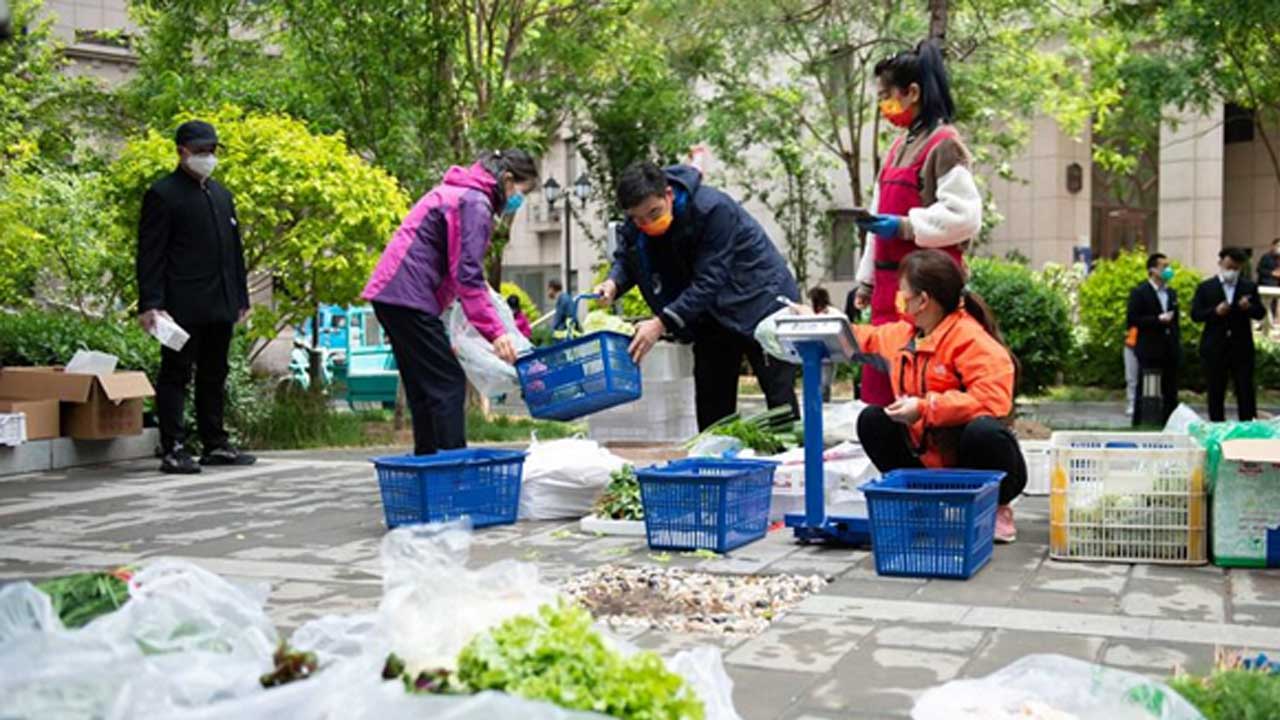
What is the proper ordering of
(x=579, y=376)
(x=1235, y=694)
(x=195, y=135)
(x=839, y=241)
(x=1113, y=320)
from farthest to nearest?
1. (x=839, y=241)
2. (x=1113, y=320)
3. (x=195, y=135)
4. (x=579, y=376)
5. (x=1235, y=694)

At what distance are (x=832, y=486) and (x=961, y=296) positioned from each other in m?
1.33

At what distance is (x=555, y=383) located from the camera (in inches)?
260

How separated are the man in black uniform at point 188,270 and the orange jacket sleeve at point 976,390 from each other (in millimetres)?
5173

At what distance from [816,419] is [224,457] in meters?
5.03

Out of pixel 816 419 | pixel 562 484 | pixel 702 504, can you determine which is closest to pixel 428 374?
pixel 562 484

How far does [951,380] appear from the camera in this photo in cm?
561

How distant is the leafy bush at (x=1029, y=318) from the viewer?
16922mm

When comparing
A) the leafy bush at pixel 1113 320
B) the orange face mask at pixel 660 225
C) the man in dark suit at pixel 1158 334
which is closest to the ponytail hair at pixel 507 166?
the orange face mask at pixel 660 225

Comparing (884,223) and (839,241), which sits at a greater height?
(839,241)

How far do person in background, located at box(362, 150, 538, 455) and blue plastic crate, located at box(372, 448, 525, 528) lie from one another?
36 cm

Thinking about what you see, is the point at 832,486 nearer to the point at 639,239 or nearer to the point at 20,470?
the point at 639,239

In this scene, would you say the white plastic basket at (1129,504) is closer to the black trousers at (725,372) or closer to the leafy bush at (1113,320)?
the black trousers at (725,372)

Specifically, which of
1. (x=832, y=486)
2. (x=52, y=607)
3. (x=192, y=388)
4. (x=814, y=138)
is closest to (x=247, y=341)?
(x=192, y=388)

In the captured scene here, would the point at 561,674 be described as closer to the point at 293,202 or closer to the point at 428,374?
the point at 428,374
